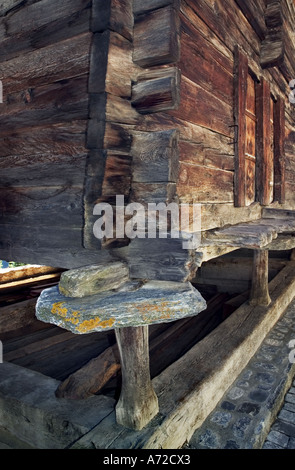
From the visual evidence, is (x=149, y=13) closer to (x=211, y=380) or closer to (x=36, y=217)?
(x=36, y=217)

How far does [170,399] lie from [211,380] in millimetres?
600

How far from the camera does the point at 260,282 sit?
5.47 m

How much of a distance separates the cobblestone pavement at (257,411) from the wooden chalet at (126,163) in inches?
6.6

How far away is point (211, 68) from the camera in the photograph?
9.91ft

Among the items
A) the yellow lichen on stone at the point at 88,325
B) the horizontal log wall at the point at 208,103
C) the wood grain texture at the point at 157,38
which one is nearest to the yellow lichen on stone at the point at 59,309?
the yellow lichen on stone at the point at 88,325

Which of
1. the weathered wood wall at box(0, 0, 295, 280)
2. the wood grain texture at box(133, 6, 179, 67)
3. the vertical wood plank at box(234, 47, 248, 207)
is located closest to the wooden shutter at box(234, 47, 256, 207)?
the vertical wood plank at box(234, 47, 248, 207)

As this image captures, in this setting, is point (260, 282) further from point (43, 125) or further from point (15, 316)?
point (43, 125)

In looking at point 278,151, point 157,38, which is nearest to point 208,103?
point 157,38

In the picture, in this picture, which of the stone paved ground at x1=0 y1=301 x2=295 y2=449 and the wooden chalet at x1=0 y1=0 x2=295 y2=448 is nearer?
the wooden chalet at x1=0 y1=0 x2=295 y2=448

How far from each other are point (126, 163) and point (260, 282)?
13.2 feet

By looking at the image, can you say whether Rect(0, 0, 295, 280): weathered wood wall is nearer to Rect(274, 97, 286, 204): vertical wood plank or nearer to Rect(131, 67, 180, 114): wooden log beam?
Rect(131, 67, 180, 114): wooden log beam

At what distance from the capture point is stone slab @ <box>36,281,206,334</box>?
1.82 meters

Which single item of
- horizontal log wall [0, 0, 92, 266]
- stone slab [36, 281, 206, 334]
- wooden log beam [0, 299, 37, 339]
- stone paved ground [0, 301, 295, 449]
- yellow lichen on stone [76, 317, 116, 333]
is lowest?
stone paved ground [0, 301, 295, 449]
